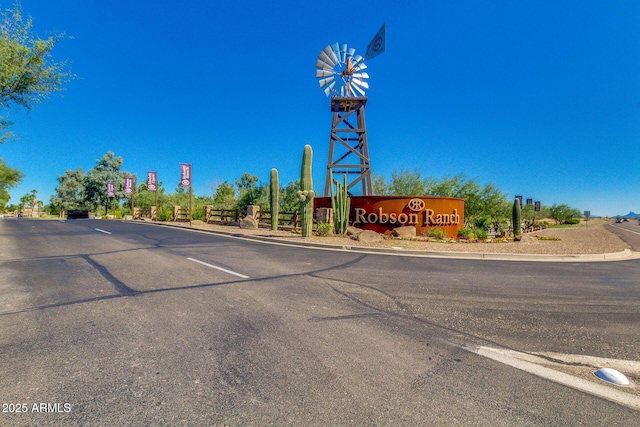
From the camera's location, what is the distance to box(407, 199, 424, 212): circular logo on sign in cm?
1912

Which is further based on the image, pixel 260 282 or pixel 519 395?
pixel 260 282

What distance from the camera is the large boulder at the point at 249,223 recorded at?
2205 cm

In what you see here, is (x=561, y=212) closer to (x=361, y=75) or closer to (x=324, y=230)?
(x=361, y=75)

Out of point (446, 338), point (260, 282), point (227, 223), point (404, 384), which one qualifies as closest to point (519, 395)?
point (404, 384)

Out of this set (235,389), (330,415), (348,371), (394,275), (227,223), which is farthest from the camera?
(227,223)

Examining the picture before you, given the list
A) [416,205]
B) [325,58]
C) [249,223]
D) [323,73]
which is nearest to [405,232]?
[416,205]

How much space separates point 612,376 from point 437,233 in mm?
15755

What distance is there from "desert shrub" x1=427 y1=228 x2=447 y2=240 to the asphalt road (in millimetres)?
11081

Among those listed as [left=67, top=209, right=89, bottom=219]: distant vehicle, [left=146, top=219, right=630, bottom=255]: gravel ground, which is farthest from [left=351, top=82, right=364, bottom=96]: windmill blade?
[left=67, top=209, right=89, bottom=219]: distant vehicle

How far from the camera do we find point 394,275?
751 cm

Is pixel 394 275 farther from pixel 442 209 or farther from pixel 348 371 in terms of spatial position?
pixel 442 209

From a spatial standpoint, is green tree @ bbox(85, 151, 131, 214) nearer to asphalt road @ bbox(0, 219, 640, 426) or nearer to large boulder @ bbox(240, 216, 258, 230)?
large boulder @ bbox(240, 216, 258, 230)

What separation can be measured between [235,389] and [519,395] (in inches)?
89.8

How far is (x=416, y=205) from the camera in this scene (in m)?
19.2
